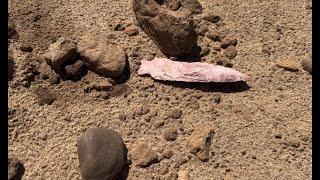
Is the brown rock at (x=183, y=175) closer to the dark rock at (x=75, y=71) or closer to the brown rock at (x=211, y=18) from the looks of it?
the dark rock at (x=75, y=71)

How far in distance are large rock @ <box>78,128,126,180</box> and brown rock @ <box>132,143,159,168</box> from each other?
0.05 m

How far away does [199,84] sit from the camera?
1853 millimetres

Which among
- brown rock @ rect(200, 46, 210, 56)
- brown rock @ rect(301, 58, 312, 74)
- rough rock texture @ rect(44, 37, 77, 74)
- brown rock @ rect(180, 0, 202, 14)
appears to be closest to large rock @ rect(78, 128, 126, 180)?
rough rock texture @ rect(44, 37, 77, 74)

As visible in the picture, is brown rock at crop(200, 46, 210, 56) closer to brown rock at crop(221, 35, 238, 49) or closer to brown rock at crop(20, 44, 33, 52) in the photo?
brown rock at crop(221, 35, 238, 49)

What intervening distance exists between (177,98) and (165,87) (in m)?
0.06

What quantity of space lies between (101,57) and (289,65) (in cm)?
75

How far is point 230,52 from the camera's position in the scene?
1939mm

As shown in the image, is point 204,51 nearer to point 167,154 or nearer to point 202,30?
point 202,30

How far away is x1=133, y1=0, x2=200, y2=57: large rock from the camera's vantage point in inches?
71.4

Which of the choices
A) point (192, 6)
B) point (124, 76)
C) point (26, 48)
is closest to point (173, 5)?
point (192, 6)

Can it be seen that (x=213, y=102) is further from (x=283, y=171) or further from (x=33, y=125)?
(x=33, y=125)

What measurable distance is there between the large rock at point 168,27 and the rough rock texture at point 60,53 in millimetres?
296
